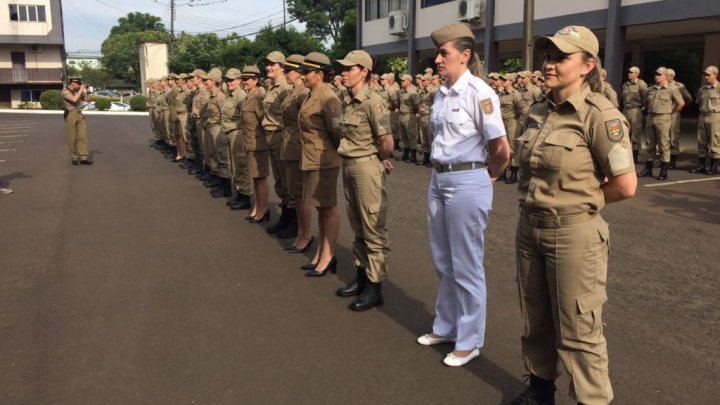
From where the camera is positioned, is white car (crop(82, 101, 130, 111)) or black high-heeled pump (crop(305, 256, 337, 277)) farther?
white car (crop(82, 101, 130, 111))

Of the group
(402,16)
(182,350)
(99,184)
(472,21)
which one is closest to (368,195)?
(182,350)

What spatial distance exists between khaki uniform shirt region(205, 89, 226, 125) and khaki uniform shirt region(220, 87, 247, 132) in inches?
38.1

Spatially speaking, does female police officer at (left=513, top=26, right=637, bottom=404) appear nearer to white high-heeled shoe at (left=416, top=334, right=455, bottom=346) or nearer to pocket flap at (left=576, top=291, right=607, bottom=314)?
pocket flap at (left=576, top=291, right=607, bottom=314)

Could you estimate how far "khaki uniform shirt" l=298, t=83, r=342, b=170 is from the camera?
18.4ft

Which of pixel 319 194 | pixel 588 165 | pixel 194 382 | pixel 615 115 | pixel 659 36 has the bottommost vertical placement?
pixel 194 382

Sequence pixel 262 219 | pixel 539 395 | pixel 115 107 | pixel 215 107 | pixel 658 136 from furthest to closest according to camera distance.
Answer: pixel 115 107
pixel 658 136
pixel 215 107
pixel 262 219
pixel 539 395

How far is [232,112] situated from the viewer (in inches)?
341

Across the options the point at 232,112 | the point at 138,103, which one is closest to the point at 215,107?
the point at 232,112

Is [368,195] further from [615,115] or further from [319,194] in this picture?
[615,115]

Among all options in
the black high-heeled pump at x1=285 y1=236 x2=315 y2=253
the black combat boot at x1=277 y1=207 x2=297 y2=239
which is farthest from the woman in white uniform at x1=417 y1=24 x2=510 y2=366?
the black combat boot at x1=277 y1=207 x2=297 y2=239

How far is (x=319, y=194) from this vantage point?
18.5ft

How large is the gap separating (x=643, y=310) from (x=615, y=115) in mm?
2478

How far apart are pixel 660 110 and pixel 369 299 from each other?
353 inches

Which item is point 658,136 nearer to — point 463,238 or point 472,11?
point 463,238
